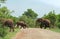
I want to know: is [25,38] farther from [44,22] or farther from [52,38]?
[44,22]

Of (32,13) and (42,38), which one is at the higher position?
(32,13)

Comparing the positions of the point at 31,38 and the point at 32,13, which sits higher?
the point at 32,13

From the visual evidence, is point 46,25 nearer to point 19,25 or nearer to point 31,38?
point 19,25

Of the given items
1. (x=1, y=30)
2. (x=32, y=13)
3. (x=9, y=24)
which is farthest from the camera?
(x=32, y=13)

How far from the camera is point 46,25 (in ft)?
102

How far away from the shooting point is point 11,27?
24.2 m

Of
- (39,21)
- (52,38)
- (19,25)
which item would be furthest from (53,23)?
(52,38)

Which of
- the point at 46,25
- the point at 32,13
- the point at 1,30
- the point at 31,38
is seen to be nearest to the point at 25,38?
the point at 31,38

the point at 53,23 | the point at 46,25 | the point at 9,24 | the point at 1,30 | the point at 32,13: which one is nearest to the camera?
the point at 1,30

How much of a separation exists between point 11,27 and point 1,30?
8.49 m

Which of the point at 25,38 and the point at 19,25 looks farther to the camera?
the point at 19,25

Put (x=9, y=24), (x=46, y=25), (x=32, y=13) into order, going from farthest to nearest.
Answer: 1. (x=32, y=13)
2. (x=46, y=25)
3. (x=9, y=24)

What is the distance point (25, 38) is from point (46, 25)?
1539cm

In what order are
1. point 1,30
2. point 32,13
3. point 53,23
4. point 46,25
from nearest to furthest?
point 1,30 → point 46,25 → point 53,23 → point 32,13
